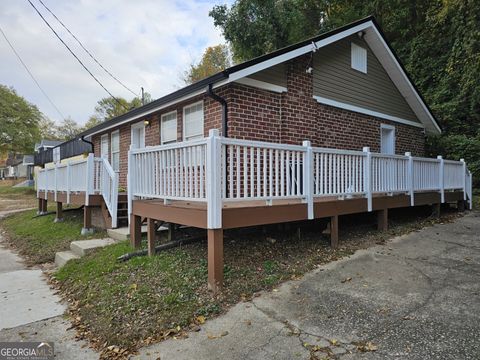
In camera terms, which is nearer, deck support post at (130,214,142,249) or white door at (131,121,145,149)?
deck support post at (130,214,142,249)

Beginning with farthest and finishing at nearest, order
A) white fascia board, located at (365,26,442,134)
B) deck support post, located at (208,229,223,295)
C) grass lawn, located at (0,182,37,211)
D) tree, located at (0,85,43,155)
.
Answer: tree, located at (0,85,43,155)
grass lawn, located at (0,182,37,211)
white fascia board, located at (365,26,442,134)
deck support post, located at (208,229,223,295)

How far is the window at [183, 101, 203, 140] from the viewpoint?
24.4 ft

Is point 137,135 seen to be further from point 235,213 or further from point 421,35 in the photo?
point 421,35

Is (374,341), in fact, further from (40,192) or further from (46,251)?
(40,192)

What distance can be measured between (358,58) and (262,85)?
435 cm

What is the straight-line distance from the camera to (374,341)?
3043 mm

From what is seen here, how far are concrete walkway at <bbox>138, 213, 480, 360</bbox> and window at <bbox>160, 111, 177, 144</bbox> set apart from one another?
17.3 ft

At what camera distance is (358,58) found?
9570 millimetres

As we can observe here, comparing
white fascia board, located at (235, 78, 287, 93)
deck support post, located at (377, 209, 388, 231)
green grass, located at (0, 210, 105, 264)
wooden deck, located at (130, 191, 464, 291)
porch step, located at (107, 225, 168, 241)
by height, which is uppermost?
white fascia board, located at (235, 78, 287, 93)

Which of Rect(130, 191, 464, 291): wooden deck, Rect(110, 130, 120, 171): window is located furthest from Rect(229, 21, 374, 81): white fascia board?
Rect(110, 130, 120, 171): window

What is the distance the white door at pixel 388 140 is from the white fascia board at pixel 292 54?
3.38m

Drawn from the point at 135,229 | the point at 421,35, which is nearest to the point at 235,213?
the point at 135,229

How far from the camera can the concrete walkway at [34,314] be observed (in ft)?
11.3

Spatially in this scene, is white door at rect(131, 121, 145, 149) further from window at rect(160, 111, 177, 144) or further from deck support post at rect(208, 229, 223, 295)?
deck support post at rect(208, 229, 223, 295)
